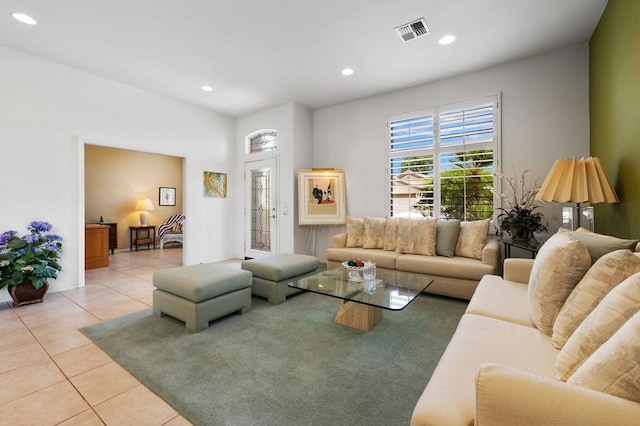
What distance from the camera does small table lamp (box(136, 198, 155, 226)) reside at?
7637 mm

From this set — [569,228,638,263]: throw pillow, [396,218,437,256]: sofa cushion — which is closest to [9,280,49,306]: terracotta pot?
[396,218,437,256]: sofa cushion

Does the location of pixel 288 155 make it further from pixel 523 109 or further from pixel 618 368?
pixel 618 368

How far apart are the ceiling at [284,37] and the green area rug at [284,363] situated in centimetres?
298

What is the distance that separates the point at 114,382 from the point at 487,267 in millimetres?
3477

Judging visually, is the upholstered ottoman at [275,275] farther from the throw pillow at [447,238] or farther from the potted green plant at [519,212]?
the potted green plant at [519,212]

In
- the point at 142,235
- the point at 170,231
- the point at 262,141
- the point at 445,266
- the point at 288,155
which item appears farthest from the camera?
the point at 170,231

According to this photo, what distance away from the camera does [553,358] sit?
4.17 ft

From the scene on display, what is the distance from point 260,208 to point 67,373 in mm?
4193

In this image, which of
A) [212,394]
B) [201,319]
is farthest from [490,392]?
[201,319]

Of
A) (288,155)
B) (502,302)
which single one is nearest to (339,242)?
(288,155)

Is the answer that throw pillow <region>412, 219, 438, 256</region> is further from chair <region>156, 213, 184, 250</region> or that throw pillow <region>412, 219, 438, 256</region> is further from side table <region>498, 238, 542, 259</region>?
chair <region>156, 213, 184, 250</region>

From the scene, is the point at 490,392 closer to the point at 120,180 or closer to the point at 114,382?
the point at 114,382

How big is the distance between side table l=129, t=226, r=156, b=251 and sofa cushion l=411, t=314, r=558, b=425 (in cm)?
797

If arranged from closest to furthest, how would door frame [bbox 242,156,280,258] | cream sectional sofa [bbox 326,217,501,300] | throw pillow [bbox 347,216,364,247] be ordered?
cream sectional sofa [bbox 326,217,501,300], throw pillow [bbox 347,216,364,247], door frame [bbox 242,156,280,258]
